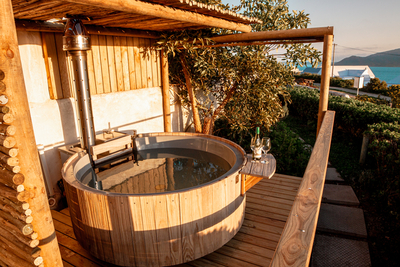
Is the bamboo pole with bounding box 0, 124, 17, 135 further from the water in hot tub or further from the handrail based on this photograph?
the water in hot tub

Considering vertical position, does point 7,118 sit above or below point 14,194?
above

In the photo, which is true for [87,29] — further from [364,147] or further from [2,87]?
[364,147]

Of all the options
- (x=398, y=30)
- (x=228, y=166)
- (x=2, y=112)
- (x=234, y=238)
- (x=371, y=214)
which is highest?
(x=398, y=30)

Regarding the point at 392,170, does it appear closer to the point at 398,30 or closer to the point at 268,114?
the point at 268,114

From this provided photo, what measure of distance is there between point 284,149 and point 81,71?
15.5 ft

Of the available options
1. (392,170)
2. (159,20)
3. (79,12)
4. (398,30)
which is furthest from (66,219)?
(398,30)

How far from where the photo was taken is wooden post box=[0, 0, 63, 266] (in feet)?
5.32

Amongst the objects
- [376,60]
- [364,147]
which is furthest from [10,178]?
[376,60]

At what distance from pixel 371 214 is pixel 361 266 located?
4.73 feet

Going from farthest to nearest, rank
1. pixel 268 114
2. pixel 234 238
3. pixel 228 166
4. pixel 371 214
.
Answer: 1. pixel 268 114
2. pixel 371 214
3. pixel 228 166
4. pixel 234 238

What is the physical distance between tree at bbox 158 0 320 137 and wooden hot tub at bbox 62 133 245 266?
A: 339cm

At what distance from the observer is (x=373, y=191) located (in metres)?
4.96

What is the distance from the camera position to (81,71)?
3846 millimetres

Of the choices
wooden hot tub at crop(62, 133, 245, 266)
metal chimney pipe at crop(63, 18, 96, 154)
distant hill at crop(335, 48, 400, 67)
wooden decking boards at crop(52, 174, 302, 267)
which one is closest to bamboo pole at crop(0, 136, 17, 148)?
wooden hot tub at crop(62, 133, 245, 266)
